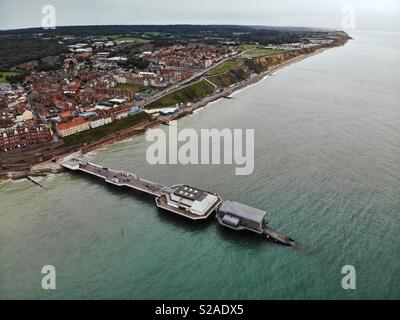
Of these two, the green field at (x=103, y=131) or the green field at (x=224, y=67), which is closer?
the green field at (x=103, y=131)

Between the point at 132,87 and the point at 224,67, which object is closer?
the point at 132,87

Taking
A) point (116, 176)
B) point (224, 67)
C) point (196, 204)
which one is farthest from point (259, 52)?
point (196, 204)

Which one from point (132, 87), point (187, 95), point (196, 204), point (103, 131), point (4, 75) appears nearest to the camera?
point (196, 204)

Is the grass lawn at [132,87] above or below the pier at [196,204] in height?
above

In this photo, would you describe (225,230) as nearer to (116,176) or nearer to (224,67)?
(116,176)

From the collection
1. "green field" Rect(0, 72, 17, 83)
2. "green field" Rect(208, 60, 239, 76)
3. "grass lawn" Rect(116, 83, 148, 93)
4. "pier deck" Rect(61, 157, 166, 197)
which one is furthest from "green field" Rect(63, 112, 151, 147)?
"green field" Rect(0, 72, 17, 83)

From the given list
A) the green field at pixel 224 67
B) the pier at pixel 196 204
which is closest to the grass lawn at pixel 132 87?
the green field at pixel 224 67

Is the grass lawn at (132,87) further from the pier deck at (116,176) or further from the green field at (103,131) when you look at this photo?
the pier deck at (116,176)

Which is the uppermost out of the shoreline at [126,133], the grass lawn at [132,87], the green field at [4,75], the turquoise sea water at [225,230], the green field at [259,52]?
the green field at [259,52]
